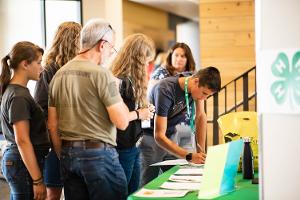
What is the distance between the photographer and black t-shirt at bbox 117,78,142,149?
3127 mm

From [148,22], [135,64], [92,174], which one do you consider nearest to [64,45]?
[135,64]

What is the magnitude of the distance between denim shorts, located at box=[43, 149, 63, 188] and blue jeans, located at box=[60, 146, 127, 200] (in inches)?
22.3

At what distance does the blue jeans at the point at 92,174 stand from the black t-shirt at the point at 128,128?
0.62m

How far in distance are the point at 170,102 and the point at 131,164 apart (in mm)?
452

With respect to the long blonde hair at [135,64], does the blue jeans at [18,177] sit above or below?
below

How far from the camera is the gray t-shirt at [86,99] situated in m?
2.45

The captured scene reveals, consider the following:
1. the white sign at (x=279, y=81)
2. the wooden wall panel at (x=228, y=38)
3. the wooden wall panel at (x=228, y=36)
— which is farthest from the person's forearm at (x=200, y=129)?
the wooden wall panel at (x=228, y=36)

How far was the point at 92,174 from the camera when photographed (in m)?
2.45

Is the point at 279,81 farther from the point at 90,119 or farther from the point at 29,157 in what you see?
the point at 29,157

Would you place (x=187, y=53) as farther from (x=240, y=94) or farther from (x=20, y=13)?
(x=240, y=94)

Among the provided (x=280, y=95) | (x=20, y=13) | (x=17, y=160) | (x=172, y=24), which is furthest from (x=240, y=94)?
(x=280, y=95)

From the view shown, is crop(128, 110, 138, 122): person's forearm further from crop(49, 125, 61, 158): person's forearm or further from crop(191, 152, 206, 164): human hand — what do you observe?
crop(191, 152, 206, 164): human hand

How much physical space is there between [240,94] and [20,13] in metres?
3.50

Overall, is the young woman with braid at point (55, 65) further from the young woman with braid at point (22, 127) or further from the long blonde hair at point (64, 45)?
the young woman with braid at point (22, 127)
